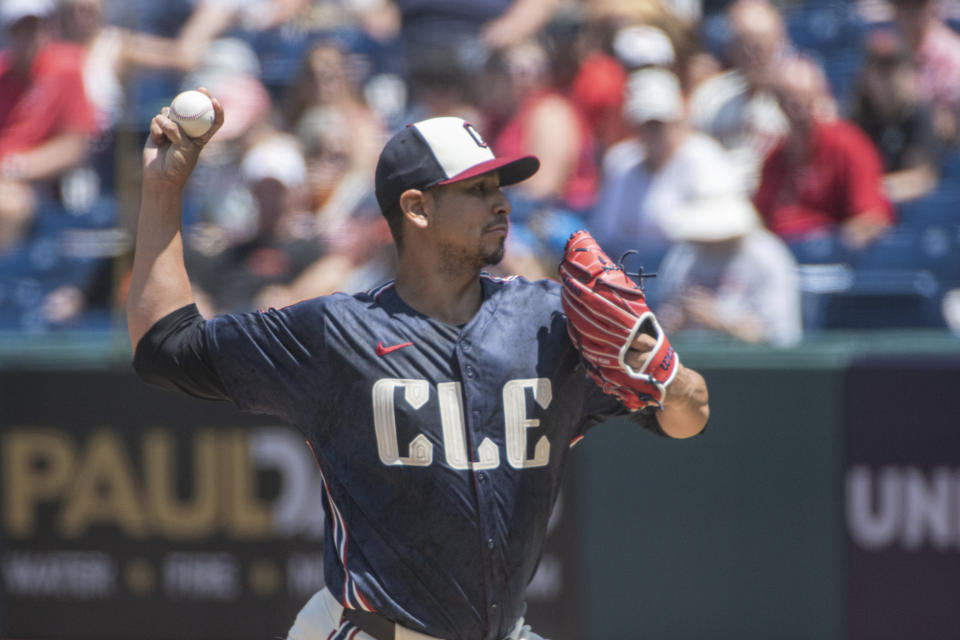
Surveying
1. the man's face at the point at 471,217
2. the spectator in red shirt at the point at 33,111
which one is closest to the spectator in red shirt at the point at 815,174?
the man's face at the point at 471,217

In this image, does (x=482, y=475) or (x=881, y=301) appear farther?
(x=881, y=301)

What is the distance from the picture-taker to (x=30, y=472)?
620 centimetres

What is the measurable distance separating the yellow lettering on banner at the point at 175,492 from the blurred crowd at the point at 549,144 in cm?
71

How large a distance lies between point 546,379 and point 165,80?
4356mm

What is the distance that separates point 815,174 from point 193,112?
395 centimetres

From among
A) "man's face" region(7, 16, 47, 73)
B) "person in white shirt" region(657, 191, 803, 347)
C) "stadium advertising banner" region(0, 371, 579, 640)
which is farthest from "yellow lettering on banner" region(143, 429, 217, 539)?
"man's face" region(7, 16, 47, 73)

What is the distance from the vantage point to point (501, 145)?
22.4 ft

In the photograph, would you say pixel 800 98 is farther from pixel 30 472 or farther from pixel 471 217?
pixel 30 472

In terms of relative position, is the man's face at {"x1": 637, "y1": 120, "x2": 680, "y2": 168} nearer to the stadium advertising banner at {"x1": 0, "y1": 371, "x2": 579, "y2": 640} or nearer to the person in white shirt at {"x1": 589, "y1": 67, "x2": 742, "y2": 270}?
the person in white shirt at {"x1": 589, "y1": 67, "x2": 742, "y2": 270}

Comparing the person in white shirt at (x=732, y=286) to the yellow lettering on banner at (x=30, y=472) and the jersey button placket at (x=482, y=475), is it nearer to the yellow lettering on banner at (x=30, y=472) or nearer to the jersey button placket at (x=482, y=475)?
the jersey button placket at (x=482, y=475)

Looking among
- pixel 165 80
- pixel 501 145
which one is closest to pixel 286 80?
pixel 165 80

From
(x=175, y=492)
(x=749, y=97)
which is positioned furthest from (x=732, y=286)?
(x=175, y=492)

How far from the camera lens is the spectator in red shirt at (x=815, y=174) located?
5984 millimetres

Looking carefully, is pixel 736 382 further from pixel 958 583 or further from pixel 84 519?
pixel 84 519
